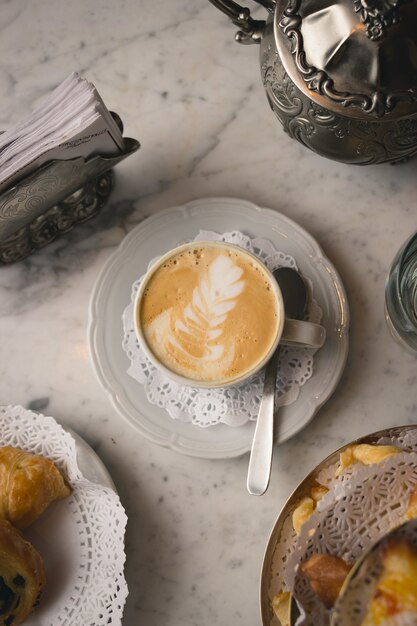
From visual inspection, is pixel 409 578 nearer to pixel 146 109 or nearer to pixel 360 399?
pixel 360 399

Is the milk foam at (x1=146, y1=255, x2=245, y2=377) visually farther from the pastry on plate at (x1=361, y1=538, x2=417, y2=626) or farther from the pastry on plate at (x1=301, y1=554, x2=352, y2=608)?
the pastry on plate at (x1=361, y1=538, x2=417, y2=626)

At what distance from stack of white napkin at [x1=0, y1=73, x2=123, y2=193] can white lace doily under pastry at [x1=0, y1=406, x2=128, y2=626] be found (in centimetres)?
40

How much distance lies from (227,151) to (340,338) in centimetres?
40

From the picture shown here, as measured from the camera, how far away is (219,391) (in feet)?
3.73

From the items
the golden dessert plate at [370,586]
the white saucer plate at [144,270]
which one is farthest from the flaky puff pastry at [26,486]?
the golden dessert plate at [370,586]

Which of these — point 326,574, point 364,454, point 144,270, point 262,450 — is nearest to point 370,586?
point 326,574

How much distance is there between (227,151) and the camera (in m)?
1.27

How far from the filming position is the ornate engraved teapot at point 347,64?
921 mm

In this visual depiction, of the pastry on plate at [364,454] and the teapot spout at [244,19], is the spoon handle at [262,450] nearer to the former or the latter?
the pastry on plate at [364,454]

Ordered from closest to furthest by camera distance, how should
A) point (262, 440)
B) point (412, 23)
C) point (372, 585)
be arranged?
point (372, 585) < point (412, 23) < point (262, 440)

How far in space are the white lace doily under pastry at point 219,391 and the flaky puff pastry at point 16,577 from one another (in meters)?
0.30

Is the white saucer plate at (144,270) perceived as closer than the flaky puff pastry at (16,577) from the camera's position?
No

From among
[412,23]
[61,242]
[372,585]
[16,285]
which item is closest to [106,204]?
[61,242]

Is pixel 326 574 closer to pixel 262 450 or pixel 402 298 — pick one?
pixel 262 450
